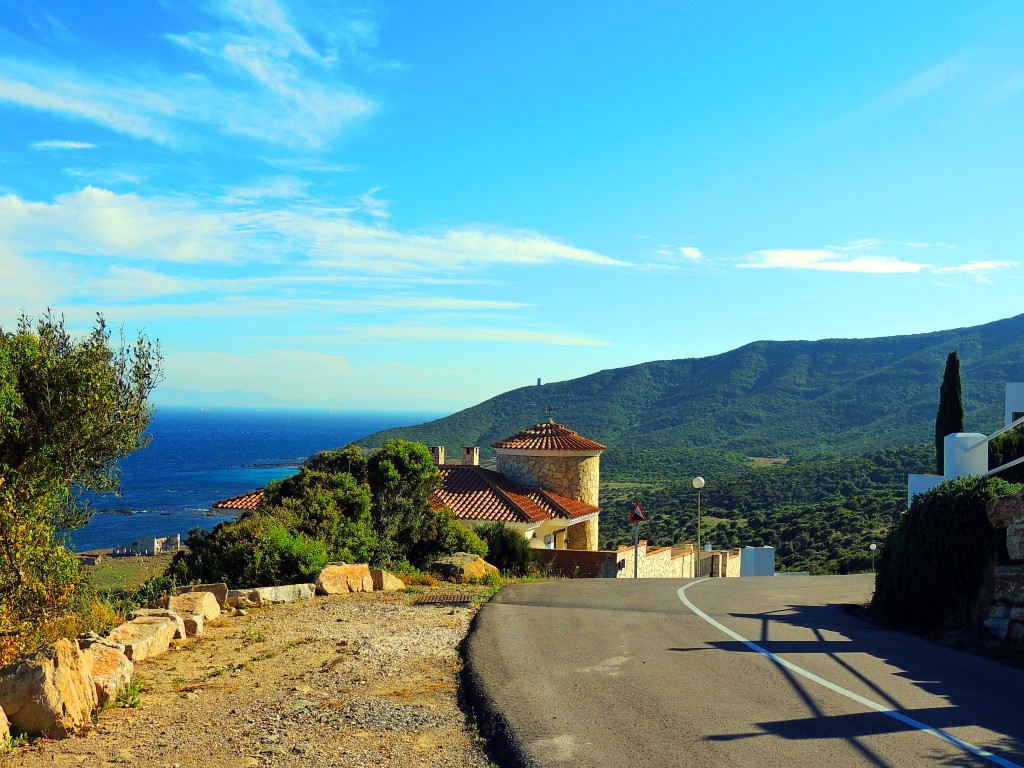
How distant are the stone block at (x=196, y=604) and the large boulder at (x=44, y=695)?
3.61 meters

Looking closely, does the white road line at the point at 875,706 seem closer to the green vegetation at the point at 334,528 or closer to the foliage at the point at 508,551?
the green vegetation at the point at 334,528

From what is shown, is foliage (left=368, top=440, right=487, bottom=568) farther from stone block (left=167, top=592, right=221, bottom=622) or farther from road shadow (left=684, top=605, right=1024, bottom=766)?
road shadow (left=684, top=605, right=1024, bottom=766)

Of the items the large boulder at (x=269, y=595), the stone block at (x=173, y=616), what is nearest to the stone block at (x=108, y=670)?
the stone block at (x=173, y=616)

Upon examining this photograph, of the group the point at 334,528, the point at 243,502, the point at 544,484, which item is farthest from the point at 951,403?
the point at 243,502

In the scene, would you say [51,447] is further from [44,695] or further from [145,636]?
[44,695]

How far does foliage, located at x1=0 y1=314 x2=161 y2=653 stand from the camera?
346 inches

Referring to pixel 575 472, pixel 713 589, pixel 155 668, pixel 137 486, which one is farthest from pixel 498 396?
pixel 155 668

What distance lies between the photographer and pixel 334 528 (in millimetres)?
16109

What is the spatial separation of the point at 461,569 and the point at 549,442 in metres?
11.6

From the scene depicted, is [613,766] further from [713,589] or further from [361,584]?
[713,589]

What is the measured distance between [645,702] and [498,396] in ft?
346

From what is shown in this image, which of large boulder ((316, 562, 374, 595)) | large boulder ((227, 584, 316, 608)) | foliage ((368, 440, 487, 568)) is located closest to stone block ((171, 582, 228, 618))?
large boulder ((227, 584, 316, 608))

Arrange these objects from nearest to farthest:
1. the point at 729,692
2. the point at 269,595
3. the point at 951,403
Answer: the point at 729,692 → the point at 269,595 → the point at 951,403

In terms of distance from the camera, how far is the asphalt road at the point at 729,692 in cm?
578
